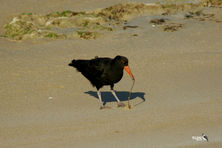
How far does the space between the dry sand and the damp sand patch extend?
0.74 meters

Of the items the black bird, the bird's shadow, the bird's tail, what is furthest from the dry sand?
the bird's tail

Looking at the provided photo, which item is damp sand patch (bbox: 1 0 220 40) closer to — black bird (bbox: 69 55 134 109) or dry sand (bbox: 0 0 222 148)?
dry sand (bbox: 0 0 222 148)

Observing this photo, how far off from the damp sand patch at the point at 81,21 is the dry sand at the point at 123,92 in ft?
2.44

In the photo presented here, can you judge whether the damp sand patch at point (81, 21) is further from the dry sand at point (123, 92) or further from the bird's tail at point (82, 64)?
the bird's tail at point (82, 64)

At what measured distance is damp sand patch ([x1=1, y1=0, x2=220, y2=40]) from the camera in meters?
22.1

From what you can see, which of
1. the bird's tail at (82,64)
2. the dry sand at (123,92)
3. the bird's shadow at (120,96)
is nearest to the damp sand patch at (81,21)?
the dry sand at (123,92)

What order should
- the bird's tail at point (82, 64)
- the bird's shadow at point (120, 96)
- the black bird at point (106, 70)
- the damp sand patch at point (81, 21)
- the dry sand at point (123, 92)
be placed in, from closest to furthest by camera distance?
the dry sand at point (123, 92) < the black bird at point (106, 70) < the bird's tail at point (82, 64) < the bird's shadow at point (120, 96) < the damp sand patch at point (81, 21)

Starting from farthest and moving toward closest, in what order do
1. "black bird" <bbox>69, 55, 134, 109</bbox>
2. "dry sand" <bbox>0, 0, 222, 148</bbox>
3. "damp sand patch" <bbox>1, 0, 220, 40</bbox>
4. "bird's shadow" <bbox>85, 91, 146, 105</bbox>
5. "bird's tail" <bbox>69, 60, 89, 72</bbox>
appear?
1. "damp sand patch" <bbox>1, 0, 220, 40</bbox>
2. "bird's shadow" <bbox>85, 91, 146, 105</bbox>
3. "bird's tail" <bbox>69, 60, 89, 72</bbox>
4. "black bird" <bbox>69, 55, 134, 109</bbox>
5. "dry sand" <bbox>0, 0, 222, 148</bbox>

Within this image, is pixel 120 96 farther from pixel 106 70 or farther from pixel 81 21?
pixel 81 21

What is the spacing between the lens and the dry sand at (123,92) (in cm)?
952

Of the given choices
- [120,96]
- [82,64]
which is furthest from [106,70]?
[120,96]

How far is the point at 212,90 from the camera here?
13461mm

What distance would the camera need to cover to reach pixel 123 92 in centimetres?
1394

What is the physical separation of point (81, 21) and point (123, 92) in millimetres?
10384
